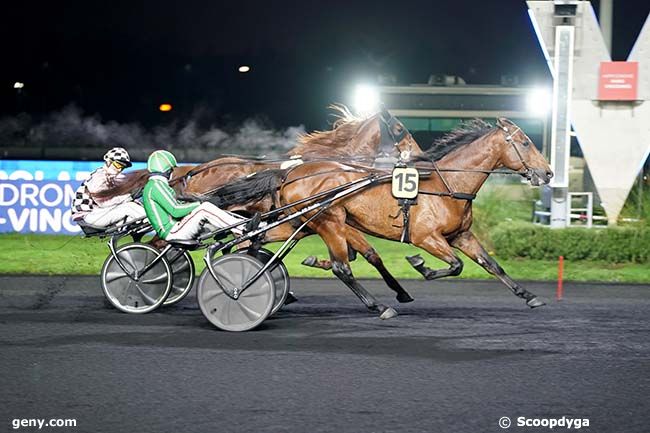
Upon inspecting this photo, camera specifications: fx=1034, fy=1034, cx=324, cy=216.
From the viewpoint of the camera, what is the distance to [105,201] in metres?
9.74

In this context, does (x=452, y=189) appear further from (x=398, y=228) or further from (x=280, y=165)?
(x=280, y=165)

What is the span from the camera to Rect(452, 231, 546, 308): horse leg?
9039 mm

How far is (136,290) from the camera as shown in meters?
9.25

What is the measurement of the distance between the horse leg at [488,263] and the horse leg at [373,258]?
65 cm

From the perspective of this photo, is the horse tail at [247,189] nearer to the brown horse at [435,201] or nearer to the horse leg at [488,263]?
the brown horse at [435,201]

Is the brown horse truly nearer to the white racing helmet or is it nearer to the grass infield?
the white racing helmet

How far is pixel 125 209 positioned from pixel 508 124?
359cm

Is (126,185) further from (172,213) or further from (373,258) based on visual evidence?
(373,258)

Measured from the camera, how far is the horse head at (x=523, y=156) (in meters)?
9.46

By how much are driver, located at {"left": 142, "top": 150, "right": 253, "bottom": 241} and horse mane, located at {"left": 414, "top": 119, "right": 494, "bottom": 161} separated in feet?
6.53

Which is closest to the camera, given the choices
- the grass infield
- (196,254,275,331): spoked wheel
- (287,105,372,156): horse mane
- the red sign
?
(196,254,275,331): spoked wheel
